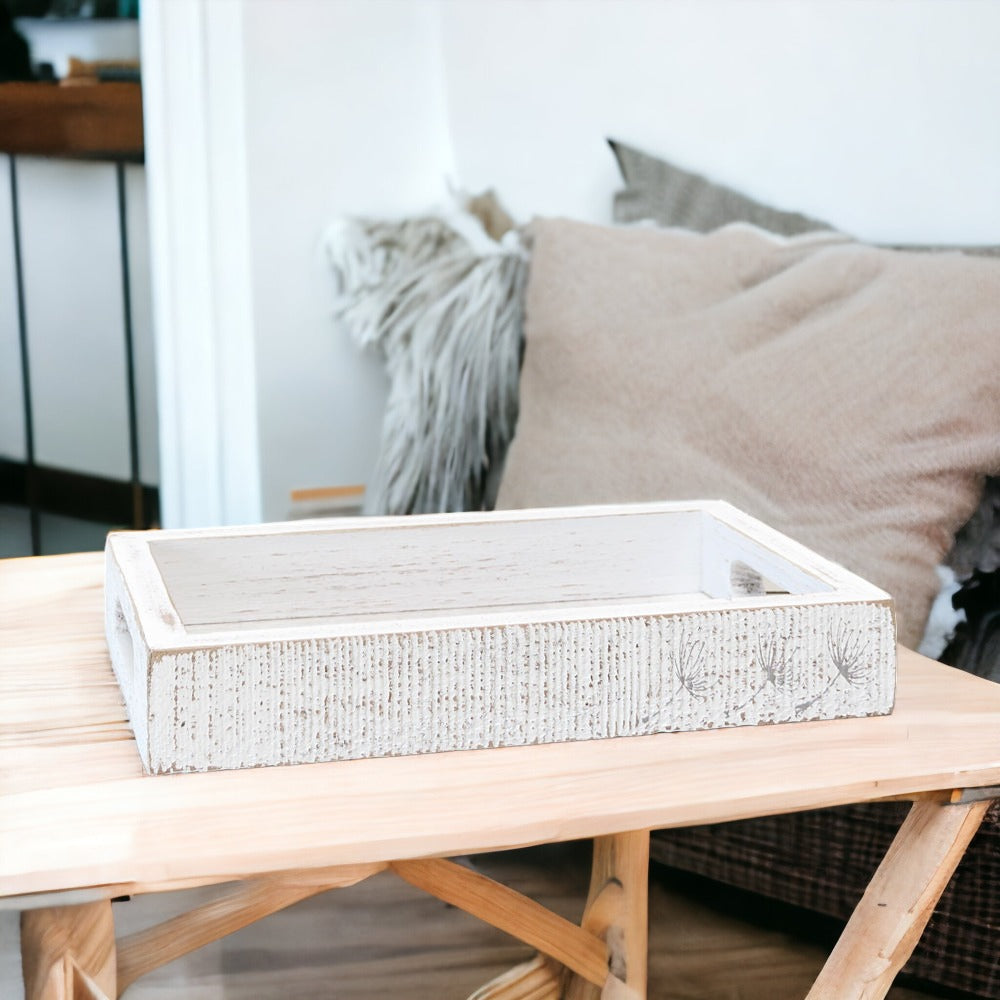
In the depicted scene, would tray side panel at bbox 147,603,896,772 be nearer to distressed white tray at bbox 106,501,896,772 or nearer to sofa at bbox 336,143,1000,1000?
distressed white tray at bbox 106,501,896,772

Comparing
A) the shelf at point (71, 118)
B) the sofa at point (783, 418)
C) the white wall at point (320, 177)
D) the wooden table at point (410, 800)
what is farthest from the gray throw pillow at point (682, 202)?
the wooden table at point (410, 800)

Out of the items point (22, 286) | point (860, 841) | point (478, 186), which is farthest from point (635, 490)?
point (22, 286)

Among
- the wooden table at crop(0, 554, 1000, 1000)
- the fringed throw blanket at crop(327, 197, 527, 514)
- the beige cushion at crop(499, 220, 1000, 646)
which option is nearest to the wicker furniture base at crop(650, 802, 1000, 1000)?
the beige cushion at crop(499, 220, 1000, 646)

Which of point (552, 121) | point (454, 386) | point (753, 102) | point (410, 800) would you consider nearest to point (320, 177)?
point (552, 121)

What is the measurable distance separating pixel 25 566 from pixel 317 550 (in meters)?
0.24

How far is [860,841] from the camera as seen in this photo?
0.90 meters

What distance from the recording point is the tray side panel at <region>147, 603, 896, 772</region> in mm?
483

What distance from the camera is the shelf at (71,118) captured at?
4.68 feet

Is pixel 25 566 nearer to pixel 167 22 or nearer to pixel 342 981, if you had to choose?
pixel 342 981

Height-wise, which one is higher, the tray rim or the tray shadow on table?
the tray rim

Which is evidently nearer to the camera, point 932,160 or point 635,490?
point 635,490

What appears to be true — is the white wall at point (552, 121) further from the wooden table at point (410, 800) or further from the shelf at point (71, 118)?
the wooden table at point (410, 800)

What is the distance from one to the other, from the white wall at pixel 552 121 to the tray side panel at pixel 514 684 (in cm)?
74

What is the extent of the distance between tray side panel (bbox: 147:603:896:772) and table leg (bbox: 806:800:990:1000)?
0.20 feet
